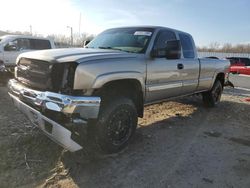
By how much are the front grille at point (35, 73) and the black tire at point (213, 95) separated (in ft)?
17.6

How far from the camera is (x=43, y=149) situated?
4.44 meters

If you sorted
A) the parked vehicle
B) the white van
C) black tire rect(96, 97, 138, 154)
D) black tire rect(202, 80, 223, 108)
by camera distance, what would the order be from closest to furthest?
black tire rect(96, 97, 138, 154)
black tire rect(202, 80, 223, 108)
the white van
the parked vehicle

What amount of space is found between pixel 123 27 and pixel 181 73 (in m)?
1.51

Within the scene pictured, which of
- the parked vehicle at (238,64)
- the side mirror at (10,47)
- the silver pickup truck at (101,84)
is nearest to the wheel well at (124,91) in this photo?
the silver pickup truck at (101,84)

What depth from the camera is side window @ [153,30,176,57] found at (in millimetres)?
5129

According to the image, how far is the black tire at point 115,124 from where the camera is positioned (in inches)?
162

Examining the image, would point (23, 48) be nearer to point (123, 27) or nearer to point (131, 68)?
point (123, 27)

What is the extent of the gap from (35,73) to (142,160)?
2.01 m

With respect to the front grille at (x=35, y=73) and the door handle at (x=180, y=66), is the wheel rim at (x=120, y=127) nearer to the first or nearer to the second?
the front grille at (x=35, y=73)

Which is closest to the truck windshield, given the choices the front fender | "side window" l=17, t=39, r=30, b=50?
the front fender

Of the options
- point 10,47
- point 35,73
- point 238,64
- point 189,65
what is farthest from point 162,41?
point 238,64

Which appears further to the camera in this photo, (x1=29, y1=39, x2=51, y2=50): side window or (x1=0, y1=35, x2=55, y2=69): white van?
(x1=29, y1=39, x2=51, y2=50): side window

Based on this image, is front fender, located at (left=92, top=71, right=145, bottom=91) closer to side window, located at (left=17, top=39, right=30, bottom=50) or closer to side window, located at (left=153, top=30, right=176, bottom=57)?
side window, located at (left=153, top=30, right=176, bottom=57)

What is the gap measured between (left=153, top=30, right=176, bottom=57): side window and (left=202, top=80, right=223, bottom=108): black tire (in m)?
2.85
